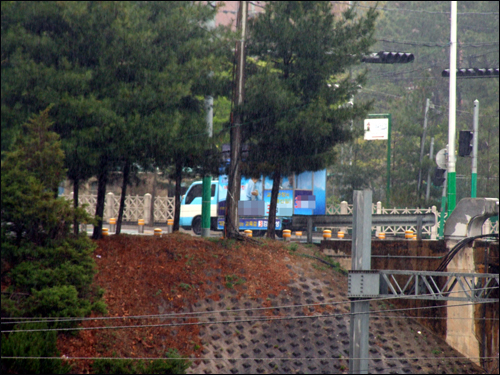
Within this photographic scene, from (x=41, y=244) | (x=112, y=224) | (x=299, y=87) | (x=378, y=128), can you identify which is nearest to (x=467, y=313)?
(x=299, y=87)

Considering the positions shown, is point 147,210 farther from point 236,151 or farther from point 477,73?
point 477,73

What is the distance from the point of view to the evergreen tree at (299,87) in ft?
65.4

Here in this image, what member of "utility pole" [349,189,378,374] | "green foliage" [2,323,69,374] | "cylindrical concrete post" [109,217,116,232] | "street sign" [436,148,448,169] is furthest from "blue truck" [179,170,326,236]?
"green foliage" [2,323,69,374]

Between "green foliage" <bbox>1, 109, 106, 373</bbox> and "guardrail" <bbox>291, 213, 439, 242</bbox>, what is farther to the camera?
"guardrail" <bbox>291, 213, 439, 242</bbox>

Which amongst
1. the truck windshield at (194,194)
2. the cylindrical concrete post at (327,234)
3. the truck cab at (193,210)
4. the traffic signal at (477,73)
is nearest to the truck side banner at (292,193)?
the truck cab at (193,210)

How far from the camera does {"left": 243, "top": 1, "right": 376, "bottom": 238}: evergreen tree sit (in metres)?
19.9

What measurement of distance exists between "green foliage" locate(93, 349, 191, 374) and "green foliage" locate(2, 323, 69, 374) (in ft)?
2.98

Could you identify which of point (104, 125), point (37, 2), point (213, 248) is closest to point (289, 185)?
point (213, 248)

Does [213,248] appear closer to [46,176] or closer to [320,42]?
[46,176]

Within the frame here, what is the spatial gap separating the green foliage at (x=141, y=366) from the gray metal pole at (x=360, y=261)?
12.7 feet

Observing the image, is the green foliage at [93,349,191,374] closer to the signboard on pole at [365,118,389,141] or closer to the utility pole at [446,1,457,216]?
the utility pole at [446,1,457,216]

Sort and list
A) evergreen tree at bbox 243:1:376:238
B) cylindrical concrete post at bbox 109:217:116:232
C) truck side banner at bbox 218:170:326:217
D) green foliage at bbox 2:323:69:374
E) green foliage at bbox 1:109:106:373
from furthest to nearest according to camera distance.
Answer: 1. truck side banner at bbox 218:170:326:217
2. cylindrical concrete post at bbox 109:217:116:232
3. evergreen tree at bbox 243:1:376:238
4. green foliage at bbox 1:109:106:373
5. green foliage at bbox 2:323:69:374

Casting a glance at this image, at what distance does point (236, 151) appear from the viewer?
20.0 meters

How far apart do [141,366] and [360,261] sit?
540cm
